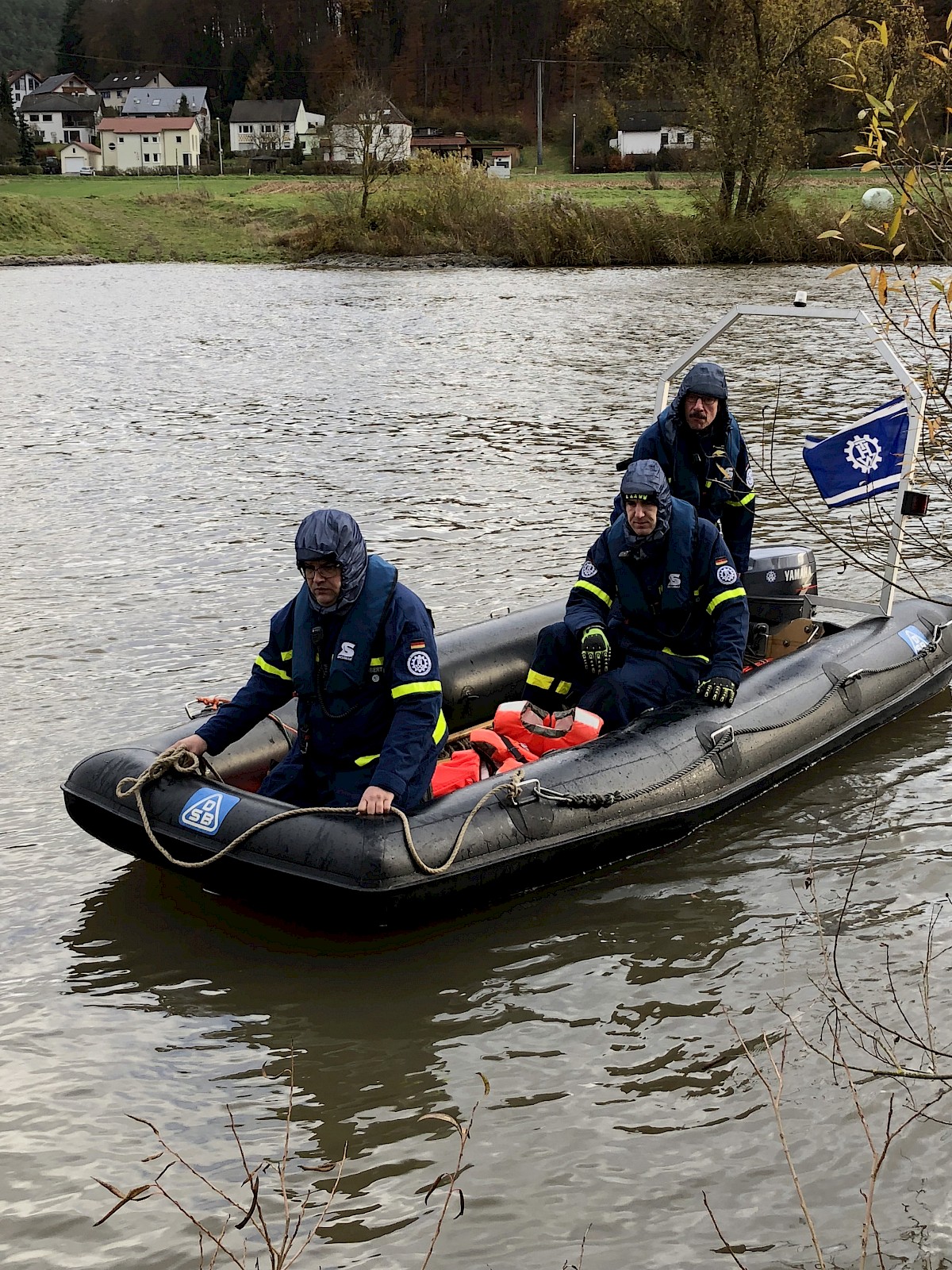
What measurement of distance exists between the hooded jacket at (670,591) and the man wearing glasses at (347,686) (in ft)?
3.64

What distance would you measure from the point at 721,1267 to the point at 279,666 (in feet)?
7.56

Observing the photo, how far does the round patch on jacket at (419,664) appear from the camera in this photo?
177 inches

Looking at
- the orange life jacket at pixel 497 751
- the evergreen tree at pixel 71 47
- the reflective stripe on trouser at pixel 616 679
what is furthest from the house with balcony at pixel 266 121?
the orange life jacket at pixel 497 751

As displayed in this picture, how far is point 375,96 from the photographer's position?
3675 cm

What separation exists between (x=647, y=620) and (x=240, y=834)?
1935 millimetres

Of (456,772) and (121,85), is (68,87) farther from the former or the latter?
(456,772)

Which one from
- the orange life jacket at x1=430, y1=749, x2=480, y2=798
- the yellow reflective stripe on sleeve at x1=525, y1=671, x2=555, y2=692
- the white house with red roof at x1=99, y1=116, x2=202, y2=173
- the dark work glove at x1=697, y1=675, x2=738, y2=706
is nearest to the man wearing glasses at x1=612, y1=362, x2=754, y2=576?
the yellow reflective stripe on sleeve at x1=525, y1=671, x2=555, y2=692

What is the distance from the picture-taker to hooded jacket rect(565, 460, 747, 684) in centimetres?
540

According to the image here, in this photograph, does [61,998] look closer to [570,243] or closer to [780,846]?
[780,846]

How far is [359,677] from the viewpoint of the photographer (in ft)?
14.9

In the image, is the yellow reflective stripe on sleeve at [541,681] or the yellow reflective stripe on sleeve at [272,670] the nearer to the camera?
the yellow reflective stripe on sleeve at [272,670]

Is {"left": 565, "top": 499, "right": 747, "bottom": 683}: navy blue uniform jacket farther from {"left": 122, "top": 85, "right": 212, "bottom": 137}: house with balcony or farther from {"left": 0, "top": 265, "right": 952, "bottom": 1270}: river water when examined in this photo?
{"left": 122, "top": 85, "right": 212, "bottom": 137}: house with balcony

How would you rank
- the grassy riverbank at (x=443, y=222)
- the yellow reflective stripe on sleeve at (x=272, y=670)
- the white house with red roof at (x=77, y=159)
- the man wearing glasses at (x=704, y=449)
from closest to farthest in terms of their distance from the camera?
the yellow reflective stripe on sleeve at (x=272, y=670)
the man wearing glasses at (x=704, y=449)
the grassy riverbank at (x=443, y=222)
the white house with red roof at (x=77, y=159)

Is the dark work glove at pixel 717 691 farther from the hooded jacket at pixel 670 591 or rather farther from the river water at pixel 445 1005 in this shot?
the river water at pixel 445 1005
